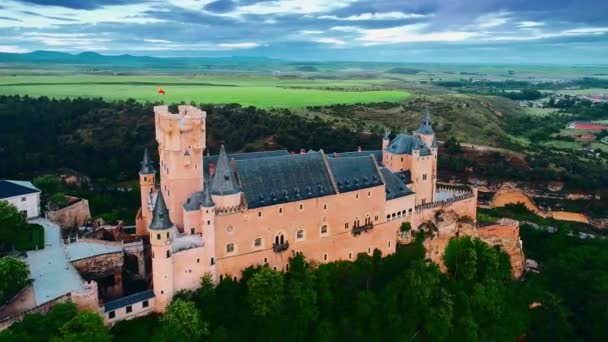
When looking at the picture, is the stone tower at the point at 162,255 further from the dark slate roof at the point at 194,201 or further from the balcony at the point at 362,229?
the balcony at the point at 362,229

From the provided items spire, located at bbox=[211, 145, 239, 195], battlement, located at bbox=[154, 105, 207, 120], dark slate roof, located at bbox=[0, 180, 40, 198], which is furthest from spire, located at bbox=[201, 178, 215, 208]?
dark slate roof, located at bbox=[0, 180, 40, 198]

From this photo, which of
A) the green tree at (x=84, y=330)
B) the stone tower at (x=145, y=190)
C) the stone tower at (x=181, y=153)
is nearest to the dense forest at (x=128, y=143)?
the stone tower at (x=145, y=190)

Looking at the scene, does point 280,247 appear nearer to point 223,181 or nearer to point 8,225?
point 223,181

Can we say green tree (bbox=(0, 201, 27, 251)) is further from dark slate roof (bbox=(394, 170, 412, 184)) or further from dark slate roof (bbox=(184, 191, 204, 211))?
dark slate roof (bbox=(394, 170, 412, 184))

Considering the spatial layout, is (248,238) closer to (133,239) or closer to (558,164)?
(133,239)

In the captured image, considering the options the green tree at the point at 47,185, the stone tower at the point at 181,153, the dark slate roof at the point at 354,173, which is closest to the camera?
the stone tower at the point at 181,153

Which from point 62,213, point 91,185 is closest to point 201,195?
point 62,213
